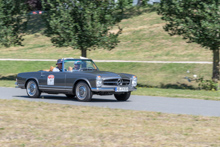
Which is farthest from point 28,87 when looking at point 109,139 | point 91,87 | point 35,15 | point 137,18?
point 35,15

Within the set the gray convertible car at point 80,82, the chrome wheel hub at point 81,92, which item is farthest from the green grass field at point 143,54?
the chrome wheel hub at point 81,92

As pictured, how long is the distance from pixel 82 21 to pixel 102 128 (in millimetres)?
18050

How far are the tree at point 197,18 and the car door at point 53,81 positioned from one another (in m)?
9.95

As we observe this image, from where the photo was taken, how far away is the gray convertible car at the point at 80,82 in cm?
1320

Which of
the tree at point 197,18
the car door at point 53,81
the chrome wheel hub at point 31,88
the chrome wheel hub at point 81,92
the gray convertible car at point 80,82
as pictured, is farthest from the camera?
the tree at point 197,18

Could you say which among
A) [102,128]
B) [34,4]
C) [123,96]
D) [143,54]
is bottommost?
[102,128]

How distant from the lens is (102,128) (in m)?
7.82

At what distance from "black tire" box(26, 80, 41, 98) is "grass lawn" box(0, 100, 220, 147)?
13.4 ft

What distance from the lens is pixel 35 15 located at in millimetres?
68438

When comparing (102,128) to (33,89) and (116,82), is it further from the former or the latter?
(33,89)

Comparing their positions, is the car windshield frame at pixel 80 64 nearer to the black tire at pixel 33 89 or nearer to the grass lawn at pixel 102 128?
the black tire at pixel 33 89

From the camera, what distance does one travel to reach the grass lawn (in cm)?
652

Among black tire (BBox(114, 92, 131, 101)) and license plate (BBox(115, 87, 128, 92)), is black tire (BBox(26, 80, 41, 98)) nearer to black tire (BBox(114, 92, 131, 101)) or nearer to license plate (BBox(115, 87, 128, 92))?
black tire (BBox(114, 92, 131, 101))

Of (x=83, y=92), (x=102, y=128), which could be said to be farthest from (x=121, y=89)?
(x=102, y=128)
